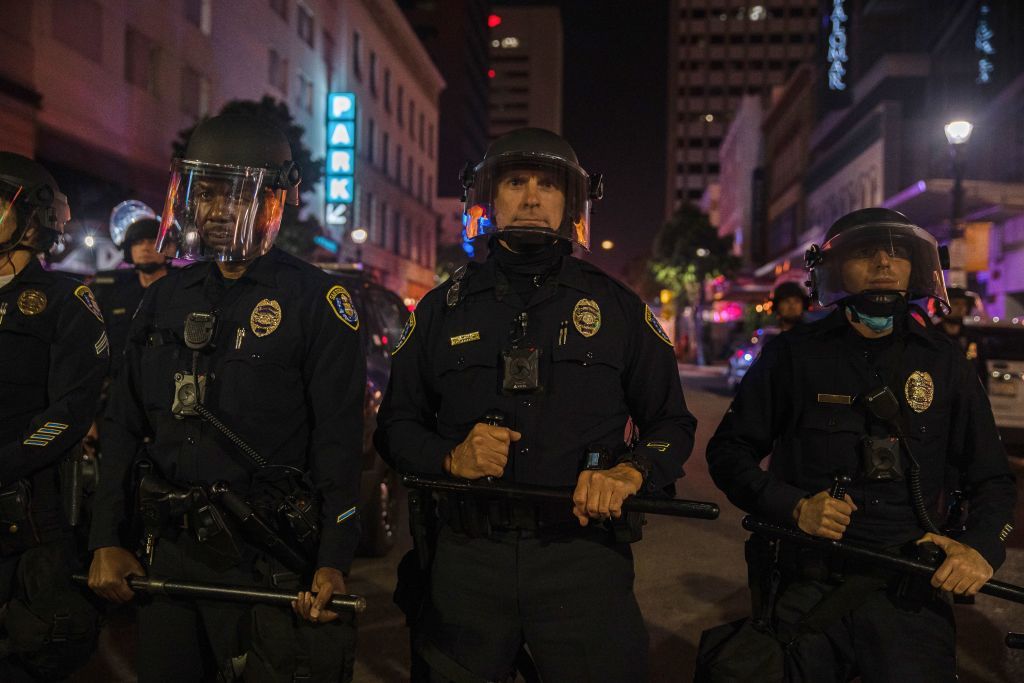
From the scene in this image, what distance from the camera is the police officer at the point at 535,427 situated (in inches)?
98.3

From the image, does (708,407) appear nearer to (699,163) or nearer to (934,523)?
(934,523)

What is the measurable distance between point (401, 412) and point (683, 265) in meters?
55.1

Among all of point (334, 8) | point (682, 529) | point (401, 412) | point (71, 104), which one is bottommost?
point (682, 529)

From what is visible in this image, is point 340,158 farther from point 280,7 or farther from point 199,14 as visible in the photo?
point 199,14

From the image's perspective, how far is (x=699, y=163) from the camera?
4850 inches

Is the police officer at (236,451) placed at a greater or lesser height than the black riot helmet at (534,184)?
lesser

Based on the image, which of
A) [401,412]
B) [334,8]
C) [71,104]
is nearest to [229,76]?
[71,104]

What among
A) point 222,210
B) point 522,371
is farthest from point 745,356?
point 522,371

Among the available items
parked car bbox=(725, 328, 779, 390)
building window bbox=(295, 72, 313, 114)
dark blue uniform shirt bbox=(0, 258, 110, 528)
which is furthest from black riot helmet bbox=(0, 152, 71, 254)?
building window bbox=(295, 72, 313, 114)

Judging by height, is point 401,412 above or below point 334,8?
below

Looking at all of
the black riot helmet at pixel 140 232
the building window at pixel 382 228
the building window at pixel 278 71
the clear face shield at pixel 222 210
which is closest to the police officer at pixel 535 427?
the clear face shield at pixel 222 210

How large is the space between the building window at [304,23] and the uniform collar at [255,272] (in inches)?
1252

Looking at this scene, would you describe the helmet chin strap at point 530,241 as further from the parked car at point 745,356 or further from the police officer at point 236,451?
the parked car at point 745,356

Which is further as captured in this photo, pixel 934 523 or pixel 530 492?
pixel 934 523
